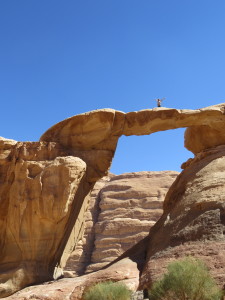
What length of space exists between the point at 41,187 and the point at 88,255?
24360mm

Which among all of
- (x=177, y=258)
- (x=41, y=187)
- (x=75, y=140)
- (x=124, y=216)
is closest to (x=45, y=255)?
(x=41, y=187)

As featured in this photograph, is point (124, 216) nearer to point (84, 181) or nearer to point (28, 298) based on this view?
point (84, 181)

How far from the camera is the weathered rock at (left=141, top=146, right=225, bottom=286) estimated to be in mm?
11883

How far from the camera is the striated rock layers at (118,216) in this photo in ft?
126

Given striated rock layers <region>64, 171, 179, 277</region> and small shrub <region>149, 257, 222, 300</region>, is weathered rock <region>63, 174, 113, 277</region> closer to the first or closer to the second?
striated rock layers <region>64, 171, 179, 277</region>

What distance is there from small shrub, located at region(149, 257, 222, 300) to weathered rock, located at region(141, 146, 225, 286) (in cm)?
90

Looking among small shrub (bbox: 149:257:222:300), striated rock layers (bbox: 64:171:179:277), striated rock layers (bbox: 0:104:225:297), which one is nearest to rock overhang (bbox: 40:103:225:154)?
striated rock layers (bbox: 0:104:225:297)

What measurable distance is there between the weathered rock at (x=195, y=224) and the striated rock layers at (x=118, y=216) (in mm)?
22153

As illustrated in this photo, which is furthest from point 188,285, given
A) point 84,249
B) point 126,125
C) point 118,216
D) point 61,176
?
point 118,216

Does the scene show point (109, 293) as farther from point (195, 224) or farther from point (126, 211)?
point (126, 211)

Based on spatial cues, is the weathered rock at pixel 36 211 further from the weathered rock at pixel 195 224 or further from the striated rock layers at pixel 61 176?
the weathered rock at pixel 195 224

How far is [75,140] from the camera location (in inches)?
736

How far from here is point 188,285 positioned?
30.9ft

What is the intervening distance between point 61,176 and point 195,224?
18.8 feet
